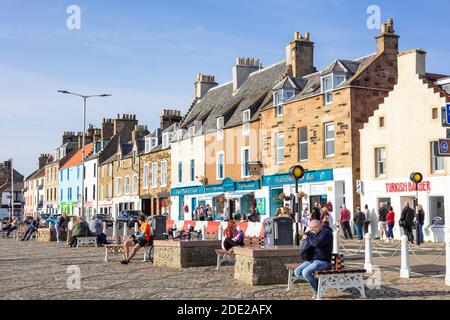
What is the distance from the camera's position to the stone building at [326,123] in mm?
32531

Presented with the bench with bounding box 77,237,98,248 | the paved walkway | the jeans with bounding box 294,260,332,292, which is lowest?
the paved walkway

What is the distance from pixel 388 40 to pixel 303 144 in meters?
7.37

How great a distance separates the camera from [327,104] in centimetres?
3400

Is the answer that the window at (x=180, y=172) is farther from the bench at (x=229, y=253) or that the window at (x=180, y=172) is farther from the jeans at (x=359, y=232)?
the bench at (x=229, y=253)

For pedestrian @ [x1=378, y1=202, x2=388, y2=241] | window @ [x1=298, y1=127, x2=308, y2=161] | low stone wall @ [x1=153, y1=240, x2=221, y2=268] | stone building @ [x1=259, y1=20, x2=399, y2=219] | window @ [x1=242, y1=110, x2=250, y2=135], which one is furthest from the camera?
window @ [x1=242, y1=110, x2=250, y2=135]

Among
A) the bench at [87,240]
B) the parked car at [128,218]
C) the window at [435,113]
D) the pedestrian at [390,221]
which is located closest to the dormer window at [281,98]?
the window at [435,113]

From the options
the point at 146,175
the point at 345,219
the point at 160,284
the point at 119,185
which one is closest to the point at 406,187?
the point at 345,219

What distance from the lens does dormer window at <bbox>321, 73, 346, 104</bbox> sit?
111 feet

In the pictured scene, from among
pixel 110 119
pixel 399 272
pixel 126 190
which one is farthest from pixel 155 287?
pixel 110 119

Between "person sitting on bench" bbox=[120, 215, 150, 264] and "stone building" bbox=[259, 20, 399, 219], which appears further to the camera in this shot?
"stone building" bbox=[259, 20, 399, 219]

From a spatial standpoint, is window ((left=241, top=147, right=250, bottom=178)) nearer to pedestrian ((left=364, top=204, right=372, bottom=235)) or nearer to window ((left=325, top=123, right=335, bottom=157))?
window ((left=325, top=123, right=335, bottom=157))

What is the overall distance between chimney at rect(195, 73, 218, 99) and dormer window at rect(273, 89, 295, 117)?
18.0 m

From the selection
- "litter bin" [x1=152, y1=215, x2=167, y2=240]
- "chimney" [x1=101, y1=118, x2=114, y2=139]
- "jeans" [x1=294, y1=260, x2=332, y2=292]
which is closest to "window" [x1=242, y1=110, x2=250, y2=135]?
"litter bin" [x1=152, y1=215, x2=167, y2=240]

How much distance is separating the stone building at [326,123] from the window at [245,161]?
7.23 ft
